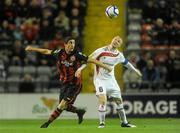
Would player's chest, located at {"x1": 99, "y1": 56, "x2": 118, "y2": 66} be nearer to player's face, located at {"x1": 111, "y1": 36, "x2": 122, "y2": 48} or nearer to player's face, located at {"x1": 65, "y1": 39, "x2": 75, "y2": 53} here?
player's face, located at {"x1": 111, "y1": 36, "x2": 122, "y2": 48}

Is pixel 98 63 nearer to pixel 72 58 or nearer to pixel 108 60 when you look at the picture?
pixel 72 58

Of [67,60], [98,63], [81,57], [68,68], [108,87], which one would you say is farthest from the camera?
[108,87]

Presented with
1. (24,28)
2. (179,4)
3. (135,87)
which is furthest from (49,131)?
(179,4)

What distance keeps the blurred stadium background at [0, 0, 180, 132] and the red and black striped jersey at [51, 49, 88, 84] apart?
5878 mm

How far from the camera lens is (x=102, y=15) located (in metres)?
24.1

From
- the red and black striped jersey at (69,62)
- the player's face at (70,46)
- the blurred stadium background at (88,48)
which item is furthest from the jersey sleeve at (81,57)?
the blurred stadium background at (88,48)

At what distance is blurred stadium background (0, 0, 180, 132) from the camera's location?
22.5 m

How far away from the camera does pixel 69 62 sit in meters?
16.3

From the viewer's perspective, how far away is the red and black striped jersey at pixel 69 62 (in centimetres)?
1616

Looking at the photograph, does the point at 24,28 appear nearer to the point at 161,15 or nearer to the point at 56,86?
the point at 56,86

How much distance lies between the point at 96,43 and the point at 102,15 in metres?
1.01

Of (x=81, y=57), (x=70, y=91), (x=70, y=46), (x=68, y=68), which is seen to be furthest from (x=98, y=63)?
(x=70, y=91)

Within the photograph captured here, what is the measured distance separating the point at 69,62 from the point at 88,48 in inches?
311

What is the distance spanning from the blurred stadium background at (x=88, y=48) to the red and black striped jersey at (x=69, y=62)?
5878 mm
